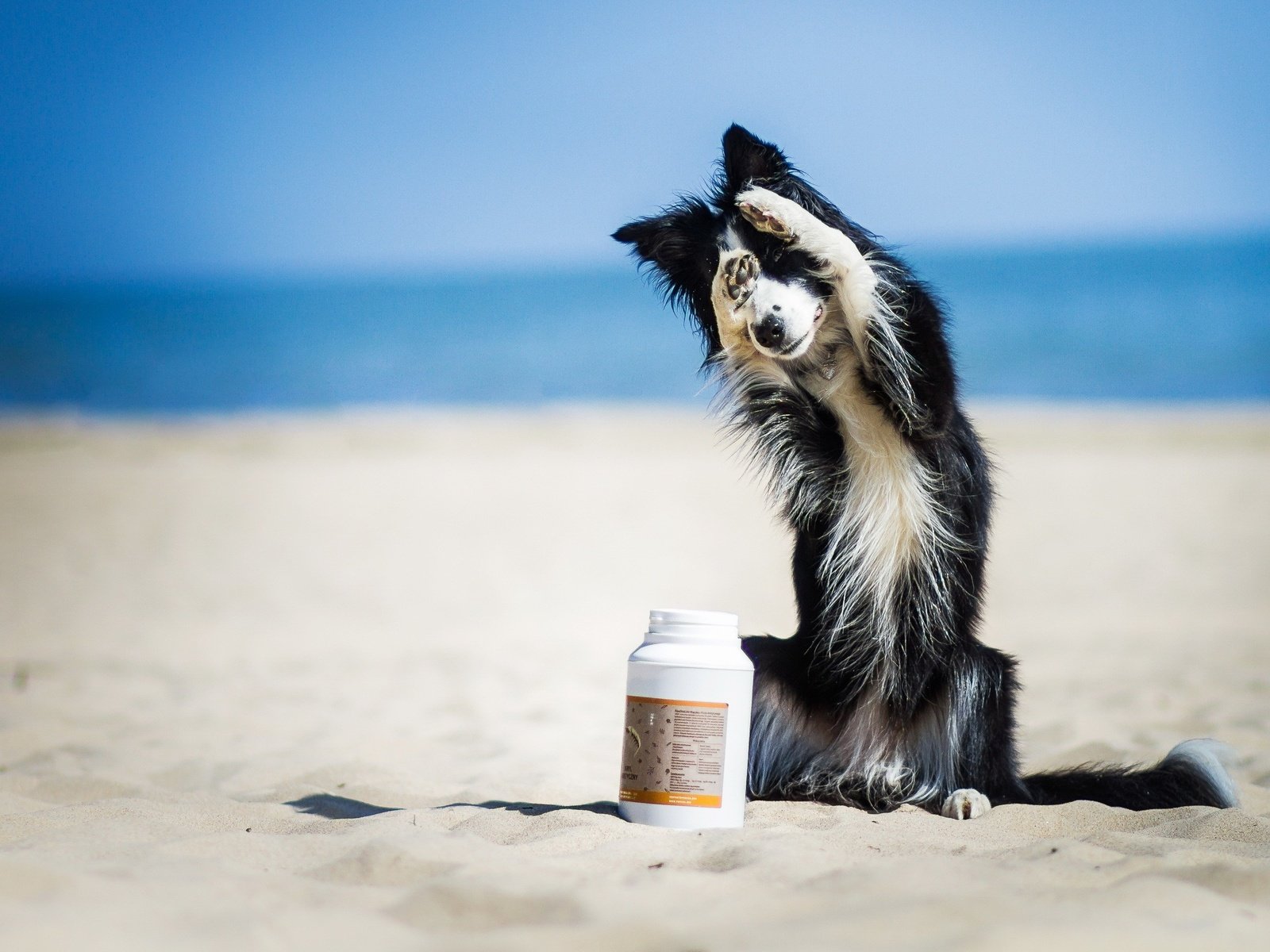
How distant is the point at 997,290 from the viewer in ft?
116

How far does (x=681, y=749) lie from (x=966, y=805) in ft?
2.78

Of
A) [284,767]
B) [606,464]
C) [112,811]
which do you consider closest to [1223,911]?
[112,811]

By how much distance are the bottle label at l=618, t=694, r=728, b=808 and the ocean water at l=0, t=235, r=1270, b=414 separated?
10719 mm

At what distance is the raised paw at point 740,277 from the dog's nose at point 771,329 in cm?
10

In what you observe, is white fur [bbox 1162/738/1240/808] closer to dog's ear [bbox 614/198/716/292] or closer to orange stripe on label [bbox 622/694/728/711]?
orange stripe on label [bbox 622/694/728/711]

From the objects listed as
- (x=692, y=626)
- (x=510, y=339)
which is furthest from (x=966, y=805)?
(x=510, y=339)

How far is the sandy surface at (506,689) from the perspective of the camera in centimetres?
190

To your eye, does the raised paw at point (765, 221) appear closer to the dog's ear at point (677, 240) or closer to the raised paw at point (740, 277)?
the raised paw at point (740, 277)

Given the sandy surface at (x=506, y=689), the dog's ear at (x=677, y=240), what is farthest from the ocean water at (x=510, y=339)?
the dog's ear at (x=677, y=240)

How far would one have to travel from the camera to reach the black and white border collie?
3018 millimetres

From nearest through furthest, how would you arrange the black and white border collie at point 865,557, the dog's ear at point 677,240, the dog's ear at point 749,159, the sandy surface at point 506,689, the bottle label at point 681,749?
the sandy surface at point 506,689
the bottle label at point 681,749
the black and white border collie at point 865,557
the dog's ear at point 749,159
the dog's ear at point 677,240

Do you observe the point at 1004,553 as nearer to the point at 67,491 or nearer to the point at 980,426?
the point at 980,426

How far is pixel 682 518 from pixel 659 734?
294 inches

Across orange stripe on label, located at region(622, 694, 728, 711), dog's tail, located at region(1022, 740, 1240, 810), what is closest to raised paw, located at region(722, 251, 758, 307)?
orange stripe on label, located at region(622, 694, 728, 711)
